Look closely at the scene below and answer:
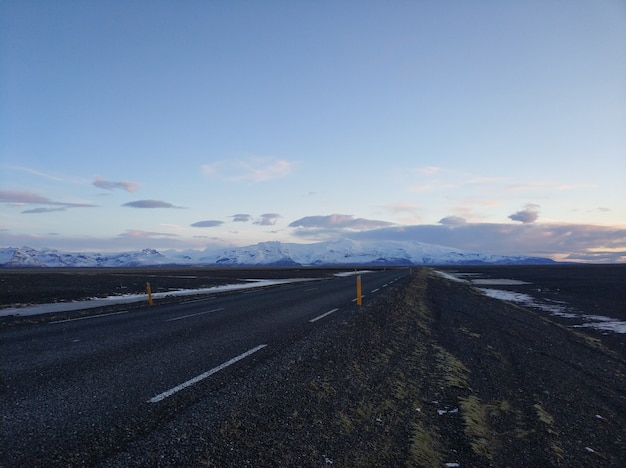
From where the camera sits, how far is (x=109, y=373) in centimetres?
618

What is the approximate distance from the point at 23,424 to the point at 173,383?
182 centimetres

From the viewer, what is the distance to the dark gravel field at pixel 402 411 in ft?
12.6

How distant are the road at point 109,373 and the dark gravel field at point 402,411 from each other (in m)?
0.42

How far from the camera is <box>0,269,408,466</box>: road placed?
3.90 metres

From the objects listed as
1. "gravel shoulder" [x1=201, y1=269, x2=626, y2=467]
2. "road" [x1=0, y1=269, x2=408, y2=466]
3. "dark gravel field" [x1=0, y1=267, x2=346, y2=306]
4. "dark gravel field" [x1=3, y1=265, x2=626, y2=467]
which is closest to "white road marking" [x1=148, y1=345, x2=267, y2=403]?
"road" [x1=0, y1=269, x2=408, y2=466]

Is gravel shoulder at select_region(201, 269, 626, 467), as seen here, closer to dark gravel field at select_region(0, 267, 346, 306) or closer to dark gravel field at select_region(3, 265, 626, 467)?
dark gravel field at select_region(3, 265, 626, 467)

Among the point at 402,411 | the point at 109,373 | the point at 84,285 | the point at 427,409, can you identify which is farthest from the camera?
the point at 84,285

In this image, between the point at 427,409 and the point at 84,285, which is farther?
the point at 84,285

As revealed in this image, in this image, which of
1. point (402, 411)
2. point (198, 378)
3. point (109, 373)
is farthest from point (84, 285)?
point (402, 411)

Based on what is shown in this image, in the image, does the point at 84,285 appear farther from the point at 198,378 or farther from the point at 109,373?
the point at 198,378

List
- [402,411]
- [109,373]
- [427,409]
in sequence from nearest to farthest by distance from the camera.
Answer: [402,411]
[427,409]
[109,373]

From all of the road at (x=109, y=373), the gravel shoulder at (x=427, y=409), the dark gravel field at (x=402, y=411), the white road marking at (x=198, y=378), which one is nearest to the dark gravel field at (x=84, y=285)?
the road at (x=109, y=373)

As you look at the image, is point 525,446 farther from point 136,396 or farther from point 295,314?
point 295,314

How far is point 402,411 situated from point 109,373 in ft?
15.9
